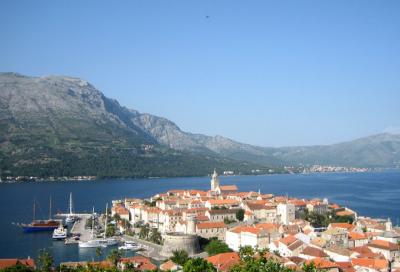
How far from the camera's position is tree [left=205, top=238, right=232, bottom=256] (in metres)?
49.5

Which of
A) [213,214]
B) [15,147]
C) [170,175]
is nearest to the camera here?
[213,214]

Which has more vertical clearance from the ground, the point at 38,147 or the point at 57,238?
the point at 38,147

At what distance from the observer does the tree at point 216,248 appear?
49.5m

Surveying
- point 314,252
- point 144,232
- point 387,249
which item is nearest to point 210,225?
point 144,232

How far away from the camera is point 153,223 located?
66.4 m

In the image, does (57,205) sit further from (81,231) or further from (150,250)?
(150,250)

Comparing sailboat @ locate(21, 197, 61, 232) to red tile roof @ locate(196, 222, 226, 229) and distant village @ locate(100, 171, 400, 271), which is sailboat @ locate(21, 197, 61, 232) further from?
red tile roof @ locate(196, 222, 226, 229)

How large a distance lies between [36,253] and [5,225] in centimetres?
2102

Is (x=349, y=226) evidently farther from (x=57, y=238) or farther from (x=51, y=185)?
(x=51, y=185)

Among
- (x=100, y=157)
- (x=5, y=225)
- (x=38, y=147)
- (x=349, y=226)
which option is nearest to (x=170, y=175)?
(x=100, y=157)

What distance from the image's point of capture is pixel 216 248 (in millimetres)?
50188

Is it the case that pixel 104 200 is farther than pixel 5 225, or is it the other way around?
pixel 104 200

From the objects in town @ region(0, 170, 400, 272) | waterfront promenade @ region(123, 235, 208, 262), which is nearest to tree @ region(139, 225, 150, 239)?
town @ region(0, 170, 400, 272)

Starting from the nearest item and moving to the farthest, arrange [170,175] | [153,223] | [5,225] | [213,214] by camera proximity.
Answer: [213,214], [153,223], [5,225], [170,175]
